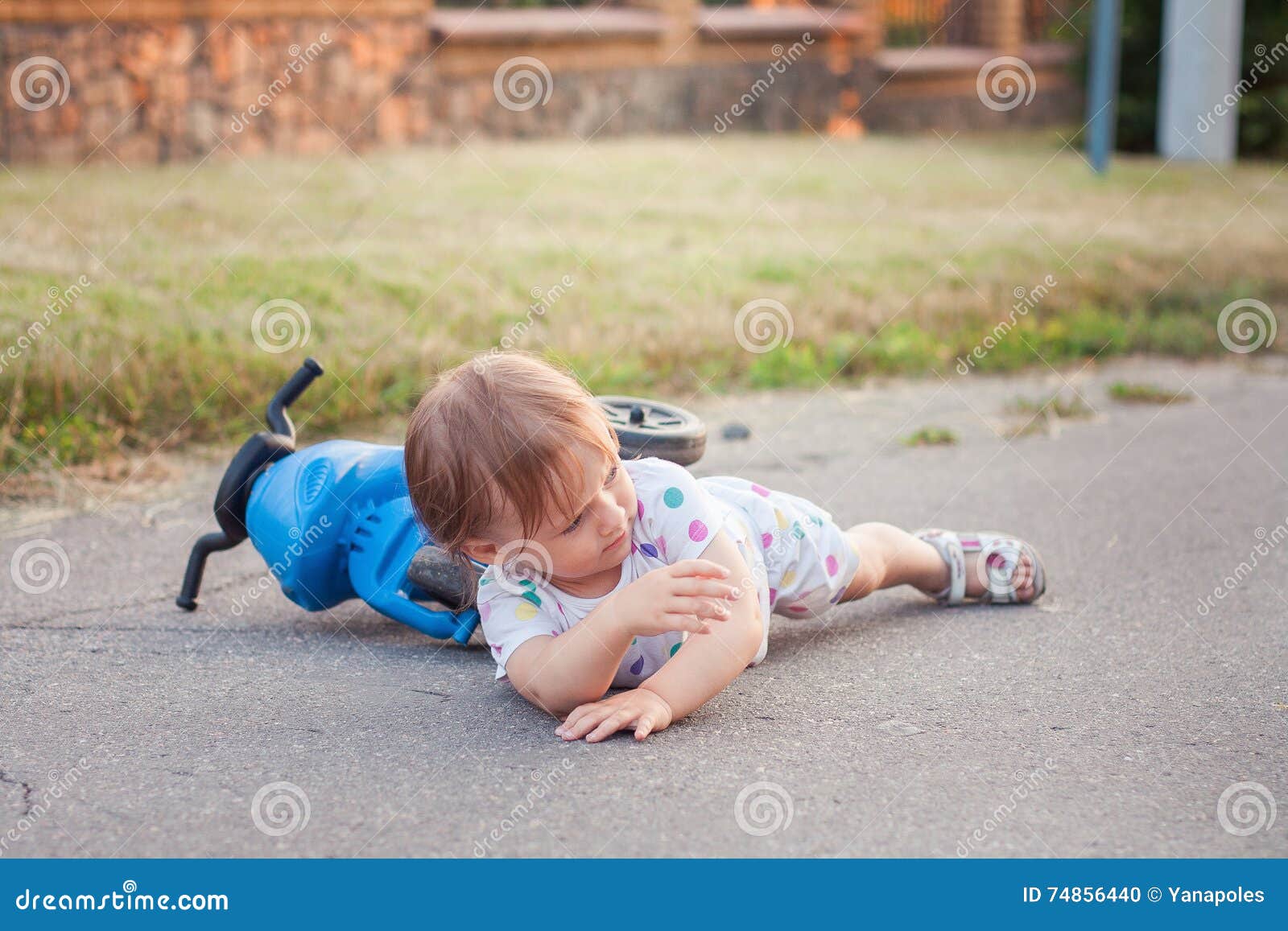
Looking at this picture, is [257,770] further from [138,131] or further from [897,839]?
[138,131]

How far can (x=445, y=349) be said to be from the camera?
454cm

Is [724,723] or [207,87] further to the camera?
[207,87]

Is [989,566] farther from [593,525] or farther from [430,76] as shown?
[430,76]

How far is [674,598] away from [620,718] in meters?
0.23

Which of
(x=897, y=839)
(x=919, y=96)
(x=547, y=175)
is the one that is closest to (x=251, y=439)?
(x=897, y=839)

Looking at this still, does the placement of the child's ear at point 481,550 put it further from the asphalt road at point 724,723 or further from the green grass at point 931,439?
the green grass at point 931,439

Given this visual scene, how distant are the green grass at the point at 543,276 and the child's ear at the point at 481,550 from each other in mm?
2105

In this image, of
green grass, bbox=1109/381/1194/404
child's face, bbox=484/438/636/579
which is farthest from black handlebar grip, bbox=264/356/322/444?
green grass, bbox=1109/381/1194/404

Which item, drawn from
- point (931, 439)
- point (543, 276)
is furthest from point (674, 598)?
point (543, 276)

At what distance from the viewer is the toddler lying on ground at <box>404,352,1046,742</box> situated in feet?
A: 6.59

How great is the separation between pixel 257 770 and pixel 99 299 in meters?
2.98

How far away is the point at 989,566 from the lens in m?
2.85

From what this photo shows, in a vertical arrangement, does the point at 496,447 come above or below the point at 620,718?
above

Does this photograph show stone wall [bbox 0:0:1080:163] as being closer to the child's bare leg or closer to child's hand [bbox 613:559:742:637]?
the child's bare leg
